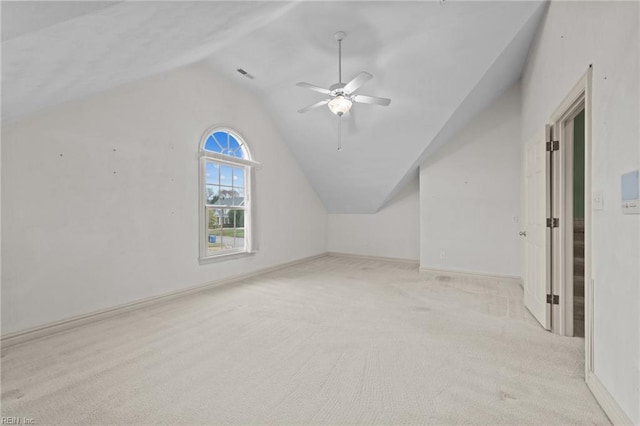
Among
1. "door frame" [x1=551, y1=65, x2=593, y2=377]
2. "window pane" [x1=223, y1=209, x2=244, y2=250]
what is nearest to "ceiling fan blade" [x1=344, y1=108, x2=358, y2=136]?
"window pane" [x1=223, y1=209, x2=244, y2=250]

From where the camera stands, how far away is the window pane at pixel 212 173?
14.5 feet

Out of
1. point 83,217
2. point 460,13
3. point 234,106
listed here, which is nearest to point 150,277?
point 83,217

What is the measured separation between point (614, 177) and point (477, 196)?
3.69 metres

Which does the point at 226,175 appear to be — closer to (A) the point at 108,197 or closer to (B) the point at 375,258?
(A) the point at 108,197

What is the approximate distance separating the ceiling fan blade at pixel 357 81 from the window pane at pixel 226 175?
2.40 m

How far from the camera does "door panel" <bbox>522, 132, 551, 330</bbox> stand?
2.92 metres

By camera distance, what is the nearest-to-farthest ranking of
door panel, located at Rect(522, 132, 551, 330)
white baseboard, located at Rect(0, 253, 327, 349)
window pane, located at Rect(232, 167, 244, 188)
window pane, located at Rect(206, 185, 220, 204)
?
white baseboard, located at Rect(0, 253, 327, 349)
door panel, located at Rect(522, 132, 551, 330)
window pane, located at Rect(206, 185, 220, 204)
window pane, located at Rect(232, 167, 244, 188)

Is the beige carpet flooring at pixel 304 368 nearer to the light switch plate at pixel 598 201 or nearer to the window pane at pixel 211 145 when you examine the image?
the light switch plate at pixel 598 201

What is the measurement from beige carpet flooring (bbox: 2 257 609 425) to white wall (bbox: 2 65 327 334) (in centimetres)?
41

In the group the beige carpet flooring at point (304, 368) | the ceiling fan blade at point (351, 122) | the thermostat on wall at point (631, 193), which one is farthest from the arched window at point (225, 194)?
the thermostat on wall at point (631, 193)

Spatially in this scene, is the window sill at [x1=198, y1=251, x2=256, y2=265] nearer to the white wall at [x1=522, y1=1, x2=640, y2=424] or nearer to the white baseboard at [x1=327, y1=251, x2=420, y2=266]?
the white baseboard at [x1=327, y1=251, x2=420, y2=266]

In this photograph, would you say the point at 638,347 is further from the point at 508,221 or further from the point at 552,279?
the point at 508,221

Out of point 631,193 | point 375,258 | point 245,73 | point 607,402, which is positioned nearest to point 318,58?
point 245,73

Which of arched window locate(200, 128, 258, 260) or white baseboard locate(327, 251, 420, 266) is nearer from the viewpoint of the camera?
arched window locate(200, 128, 258, 260)
